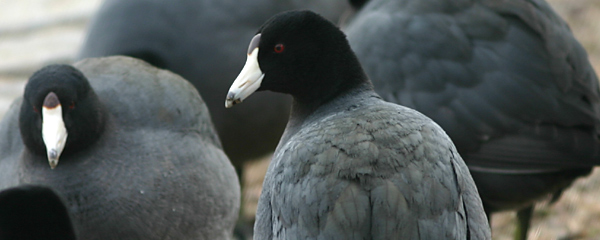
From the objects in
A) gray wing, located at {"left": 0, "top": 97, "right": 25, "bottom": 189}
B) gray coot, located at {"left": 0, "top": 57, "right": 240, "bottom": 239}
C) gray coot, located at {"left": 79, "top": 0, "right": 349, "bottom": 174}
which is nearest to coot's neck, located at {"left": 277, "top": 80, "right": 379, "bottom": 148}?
gray coot, located at {"left": 0, "top": 57, "right": 240, "bottom": 239}

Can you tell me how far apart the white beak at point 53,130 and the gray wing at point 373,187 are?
1.01m

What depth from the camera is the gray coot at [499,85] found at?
4082 mm

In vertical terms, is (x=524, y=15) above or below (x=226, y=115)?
above

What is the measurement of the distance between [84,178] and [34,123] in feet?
1.06

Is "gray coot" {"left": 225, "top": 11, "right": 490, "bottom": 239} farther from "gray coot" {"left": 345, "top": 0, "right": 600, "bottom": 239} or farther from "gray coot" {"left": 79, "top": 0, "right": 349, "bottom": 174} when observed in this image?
"gray coot" {"left": 79, "top": 0, "right": 349, "bottom": 174}

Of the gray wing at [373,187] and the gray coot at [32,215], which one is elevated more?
the gray wing at [373,187]

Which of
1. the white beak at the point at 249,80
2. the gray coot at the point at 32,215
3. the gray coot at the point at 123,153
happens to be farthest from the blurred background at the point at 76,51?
the gray coot at the point at 32,215

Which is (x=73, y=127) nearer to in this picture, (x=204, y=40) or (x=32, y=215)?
(x=32, y=215)

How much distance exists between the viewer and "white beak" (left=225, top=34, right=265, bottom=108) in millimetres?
3211

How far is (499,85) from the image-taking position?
4.17m

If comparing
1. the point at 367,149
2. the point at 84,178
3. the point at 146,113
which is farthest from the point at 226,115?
the point at 367,149

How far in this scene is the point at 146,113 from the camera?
3992mm

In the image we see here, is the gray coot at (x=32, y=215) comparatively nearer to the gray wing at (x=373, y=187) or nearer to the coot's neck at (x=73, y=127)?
the coot's neck at (x=73, y=127)

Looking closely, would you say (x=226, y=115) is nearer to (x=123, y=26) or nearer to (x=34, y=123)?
(x=123, y=26)
